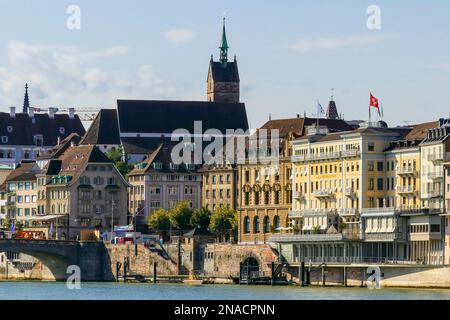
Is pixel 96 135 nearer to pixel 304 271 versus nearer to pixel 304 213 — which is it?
pixel 304 213

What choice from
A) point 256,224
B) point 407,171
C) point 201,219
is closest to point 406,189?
point 407,171

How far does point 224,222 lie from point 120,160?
33.6 metres

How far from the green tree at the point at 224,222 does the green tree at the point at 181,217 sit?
562 centimetres

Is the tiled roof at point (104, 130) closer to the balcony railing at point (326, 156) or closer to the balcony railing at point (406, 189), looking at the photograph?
the balcony railing at point (326, 156)

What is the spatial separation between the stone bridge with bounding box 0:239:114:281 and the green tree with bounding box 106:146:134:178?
27063 mm

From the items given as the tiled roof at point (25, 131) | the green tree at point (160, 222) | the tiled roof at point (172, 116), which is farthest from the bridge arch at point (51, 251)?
the tiled roof at point (25, 131)

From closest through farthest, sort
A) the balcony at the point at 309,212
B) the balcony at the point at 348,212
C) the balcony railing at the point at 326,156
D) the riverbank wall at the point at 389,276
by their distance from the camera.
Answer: the riverbank wall at the point at 389,276
the balcony at the point at 348,212
the balcony railing at the point at 326,156
the balcony at the point at 309,212

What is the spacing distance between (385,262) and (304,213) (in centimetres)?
1732

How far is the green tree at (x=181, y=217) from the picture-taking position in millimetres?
147125

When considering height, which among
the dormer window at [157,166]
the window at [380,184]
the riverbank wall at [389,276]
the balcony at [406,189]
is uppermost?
the dormer window at [157,166]

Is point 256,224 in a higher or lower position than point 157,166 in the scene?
lower

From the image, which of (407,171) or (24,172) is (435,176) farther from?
(24,172)

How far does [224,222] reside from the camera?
14088 centimetres

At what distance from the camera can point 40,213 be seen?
538 feet
